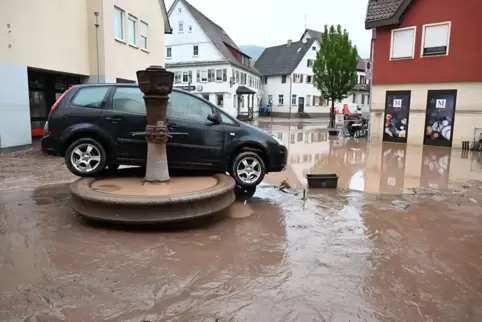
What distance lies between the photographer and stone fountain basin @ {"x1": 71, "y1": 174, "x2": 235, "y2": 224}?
5.21 metres

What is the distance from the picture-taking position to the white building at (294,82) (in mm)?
54344

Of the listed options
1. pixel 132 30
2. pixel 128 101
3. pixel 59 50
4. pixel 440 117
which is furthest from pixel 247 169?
pixel 132 30

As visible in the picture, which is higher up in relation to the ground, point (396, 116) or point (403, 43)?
point (403, 43)

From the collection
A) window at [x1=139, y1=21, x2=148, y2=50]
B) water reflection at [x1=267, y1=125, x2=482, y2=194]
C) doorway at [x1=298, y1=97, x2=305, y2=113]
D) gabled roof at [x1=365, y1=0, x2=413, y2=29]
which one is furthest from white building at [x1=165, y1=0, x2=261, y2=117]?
water reflection at [x1=267, y1=125, x2=482, y2=194]

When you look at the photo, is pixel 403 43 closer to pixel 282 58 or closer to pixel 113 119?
pixel 113 119

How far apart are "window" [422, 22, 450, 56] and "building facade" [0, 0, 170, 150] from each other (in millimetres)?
13883

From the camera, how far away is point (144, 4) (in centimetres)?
1994

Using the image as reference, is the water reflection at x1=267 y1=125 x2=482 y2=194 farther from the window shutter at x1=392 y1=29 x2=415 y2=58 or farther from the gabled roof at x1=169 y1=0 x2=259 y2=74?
the gabled roof at x1=169 y1=0 x2=259 y2=74

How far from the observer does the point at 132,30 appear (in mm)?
19156

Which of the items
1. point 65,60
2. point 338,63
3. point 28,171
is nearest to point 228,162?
point 28,171

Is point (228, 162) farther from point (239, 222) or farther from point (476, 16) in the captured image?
point (476, 16)

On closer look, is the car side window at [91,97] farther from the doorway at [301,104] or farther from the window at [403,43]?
the doorway at [301,104]

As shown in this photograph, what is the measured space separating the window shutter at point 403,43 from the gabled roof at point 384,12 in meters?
0.64

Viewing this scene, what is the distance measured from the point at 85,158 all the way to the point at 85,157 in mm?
17
